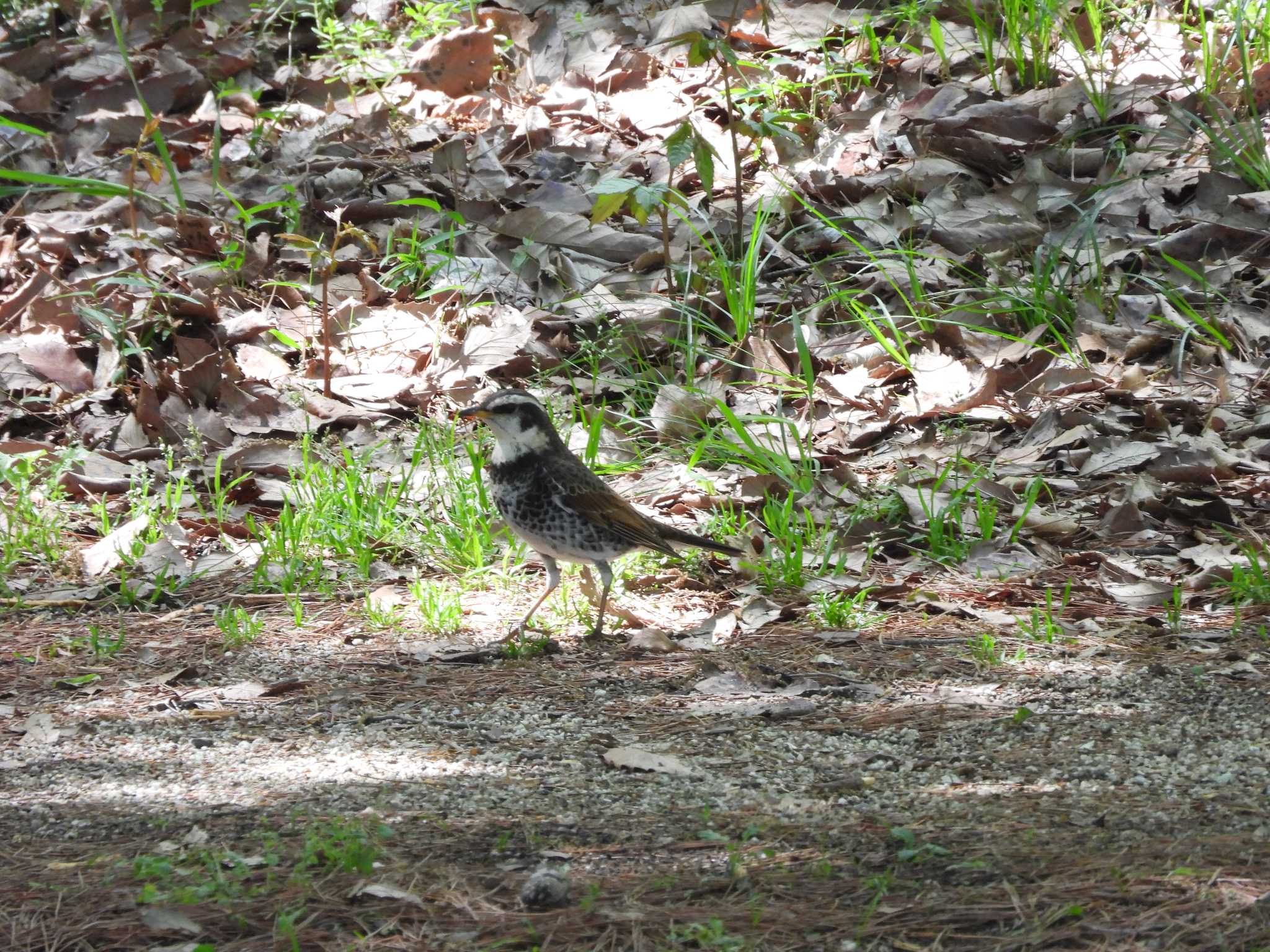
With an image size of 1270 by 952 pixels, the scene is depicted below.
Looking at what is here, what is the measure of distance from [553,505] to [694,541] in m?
0.56

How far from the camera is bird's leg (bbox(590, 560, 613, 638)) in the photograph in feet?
16.2

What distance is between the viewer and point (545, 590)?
5.46 m

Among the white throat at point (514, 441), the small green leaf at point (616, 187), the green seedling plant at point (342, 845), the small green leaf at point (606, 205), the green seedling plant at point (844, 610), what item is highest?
the small green leaf at point (616, 187)

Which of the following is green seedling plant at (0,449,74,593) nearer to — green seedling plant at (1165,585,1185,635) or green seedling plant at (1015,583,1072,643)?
green seedling plant at (1015,583,1072,643)

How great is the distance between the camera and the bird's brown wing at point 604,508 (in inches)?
195

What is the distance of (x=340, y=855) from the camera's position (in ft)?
9.36

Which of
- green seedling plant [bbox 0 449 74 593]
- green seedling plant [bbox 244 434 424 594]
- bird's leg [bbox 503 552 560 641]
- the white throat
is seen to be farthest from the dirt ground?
the white throat

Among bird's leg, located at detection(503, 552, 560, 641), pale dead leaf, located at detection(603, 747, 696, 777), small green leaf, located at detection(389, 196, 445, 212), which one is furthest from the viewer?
small green leaf, located at detection(389, 196, 445, 212)

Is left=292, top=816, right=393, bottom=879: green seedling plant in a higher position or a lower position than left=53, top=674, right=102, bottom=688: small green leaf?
higher

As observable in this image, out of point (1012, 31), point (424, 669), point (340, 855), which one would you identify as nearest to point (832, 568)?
point (424, 669)

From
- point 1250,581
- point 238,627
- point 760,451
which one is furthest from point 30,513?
point 1250,581

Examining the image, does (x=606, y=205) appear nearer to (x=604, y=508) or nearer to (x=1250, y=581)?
(x=604, y=508)

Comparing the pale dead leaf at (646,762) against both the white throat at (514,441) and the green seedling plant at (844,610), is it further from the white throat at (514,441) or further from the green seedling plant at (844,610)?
the white throat at (514,441)

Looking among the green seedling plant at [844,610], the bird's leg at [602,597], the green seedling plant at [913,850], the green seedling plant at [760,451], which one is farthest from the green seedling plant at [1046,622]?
the green seedling plant at [913,850]
